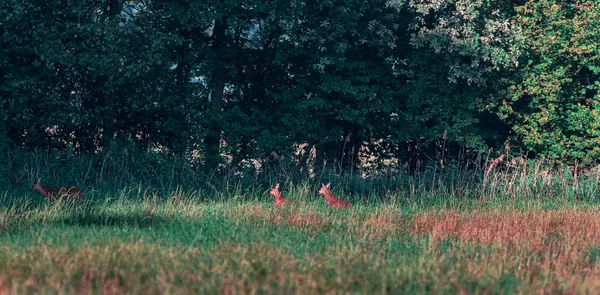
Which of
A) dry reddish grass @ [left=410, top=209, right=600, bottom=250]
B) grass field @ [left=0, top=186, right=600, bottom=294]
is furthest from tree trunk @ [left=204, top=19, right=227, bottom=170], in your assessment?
dry reddish grass @ [left=410, top=209, right=600, bottom=250]

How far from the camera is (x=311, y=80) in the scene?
76.7 ft

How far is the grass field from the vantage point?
6504 mm

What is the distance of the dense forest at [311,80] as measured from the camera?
66.2 ft

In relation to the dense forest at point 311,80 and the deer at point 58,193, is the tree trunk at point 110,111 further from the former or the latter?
the deer at point 58,193

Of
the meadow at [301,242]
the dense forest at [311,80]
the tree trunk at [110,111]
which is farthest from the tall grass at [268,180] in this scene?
the tree trunk at [110,111]

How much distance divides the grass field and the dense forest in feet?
24.7

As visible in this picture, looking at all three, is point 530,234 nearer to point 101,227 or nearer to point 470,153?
point 101,227

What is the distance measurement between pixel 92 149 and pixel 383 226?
1266cm

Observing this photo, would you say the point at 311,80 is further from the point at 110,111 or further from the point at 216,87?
the point at 110,111

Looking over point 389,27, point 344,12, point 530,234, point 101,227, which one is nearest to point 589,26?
point 389,27

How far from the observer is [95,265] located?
687 centimetres

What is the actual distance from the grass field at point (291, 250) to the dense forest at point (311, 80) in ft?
24.7

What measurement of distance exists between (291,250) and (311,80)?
1547cm

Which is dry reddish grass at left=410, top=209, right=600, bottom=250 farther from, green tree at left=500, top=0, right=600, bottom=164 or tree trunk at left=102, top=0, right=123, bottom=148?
tree trunk at left=102, top=0, right=123, bottom=148
